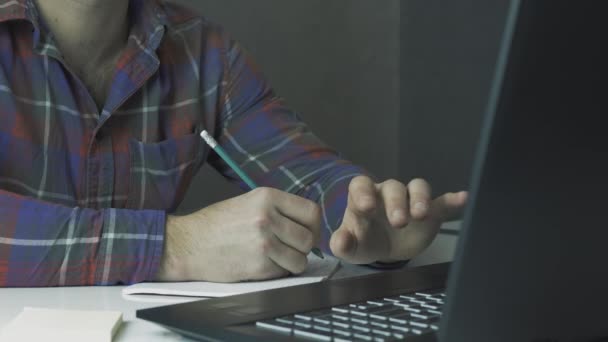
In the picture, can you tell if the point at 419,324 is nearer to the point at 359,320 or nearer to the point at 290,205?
the point at 359,320

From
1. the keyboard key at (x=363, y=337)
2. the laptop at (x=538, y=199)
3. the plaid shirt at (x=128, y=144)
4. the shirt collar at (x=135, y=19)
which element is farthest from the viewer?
the shirt collar at (x=135, y=19)

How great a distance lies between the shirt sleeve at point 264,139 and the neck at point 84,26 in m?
0.23

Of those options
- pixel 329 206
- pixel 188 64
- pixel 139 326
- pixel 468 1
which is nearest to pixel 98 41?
pixel 188 64

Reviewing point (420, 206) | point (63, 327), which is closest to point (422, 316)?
point (63, 327)

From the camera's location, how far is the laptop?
50cm

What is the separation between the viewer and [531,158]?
520 millimetres

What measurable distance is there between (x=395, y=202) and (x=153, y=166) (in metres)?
0.59

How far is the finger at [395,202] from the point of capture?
3.43 ft

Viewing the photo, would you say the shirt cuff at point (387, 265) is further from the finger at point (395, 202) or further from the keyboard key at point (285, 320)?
the keyboard key at point (285, 320)

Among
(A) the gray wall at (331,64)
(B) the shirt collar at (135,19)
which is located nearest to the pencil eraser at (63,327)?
(B) the shirt collar at (135,19)

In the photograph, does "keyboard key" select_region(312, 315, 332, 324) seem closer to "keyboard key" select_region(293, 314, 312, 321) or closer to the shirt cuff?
"keyboard key" select_region(293, 314, 312, 321)

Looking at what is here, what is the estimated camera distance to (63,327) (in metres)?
0.75

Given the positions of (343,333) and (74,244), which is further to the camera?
(74,244)

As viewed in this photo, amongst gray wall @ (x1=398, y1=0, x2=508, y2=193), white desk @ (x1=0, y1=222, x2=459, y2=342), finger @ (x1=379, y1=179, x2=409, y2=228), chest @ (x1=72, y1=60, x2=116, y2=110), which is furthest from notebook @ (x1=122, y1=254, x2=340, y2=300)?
gray wall @ (x1=398, y1=0, x2=508, y2=193)
